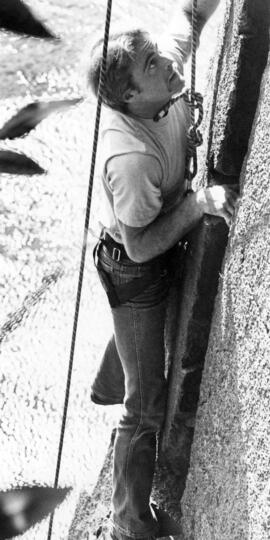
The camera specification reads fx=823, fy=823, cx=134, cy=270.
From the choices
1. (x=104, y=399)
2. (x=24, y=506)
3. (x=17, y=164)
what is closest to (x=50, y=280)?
(x=17, y=164)

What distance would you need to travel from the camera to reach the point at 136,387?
3.00 metres

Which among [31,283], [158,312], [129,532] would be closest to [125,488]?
[129,532]

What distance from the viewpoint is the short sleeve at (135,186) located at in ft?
7.82

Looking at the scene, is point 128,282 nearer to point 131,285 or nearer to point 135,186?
point 131,285

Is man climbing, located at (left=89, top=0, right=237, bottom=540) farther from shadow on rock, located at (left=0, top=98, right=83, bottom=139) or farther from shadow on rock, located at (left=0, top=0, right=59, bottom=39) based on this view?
shadow on rock, located at (left=0, top=0, right=59, bottom=39)

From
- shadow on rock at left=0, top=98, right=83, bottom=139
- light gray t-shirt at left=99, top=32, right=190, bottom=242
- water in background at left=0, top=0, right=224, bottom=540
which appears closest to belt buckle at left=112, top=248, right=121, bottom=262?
light gray t-shirt at left=99, top=32, right=190, bottom=242

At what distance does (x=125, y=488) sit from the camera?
318cm

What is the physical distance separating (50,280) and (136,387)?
84.1 inches

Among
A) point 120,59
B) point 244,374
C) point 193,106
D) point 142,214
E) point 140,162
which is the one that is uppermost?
point 120,59

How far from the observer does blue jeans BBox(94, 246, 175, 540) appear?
2.83m

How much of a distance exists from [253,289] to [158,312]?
0.65 metres

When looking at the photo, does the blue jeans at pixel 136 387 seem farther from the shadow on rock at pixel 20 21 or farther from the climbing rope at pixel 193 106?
the shadow on rock at pixel 20 21

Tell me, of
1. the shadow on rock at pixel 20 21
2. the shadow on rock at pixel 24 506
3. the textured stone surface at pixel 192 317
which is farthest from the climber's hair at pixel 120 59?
the shadow on rock at pixel 20 21

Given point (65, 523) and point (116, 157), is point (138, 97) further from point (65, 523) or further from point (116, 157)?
point (65, 523)
